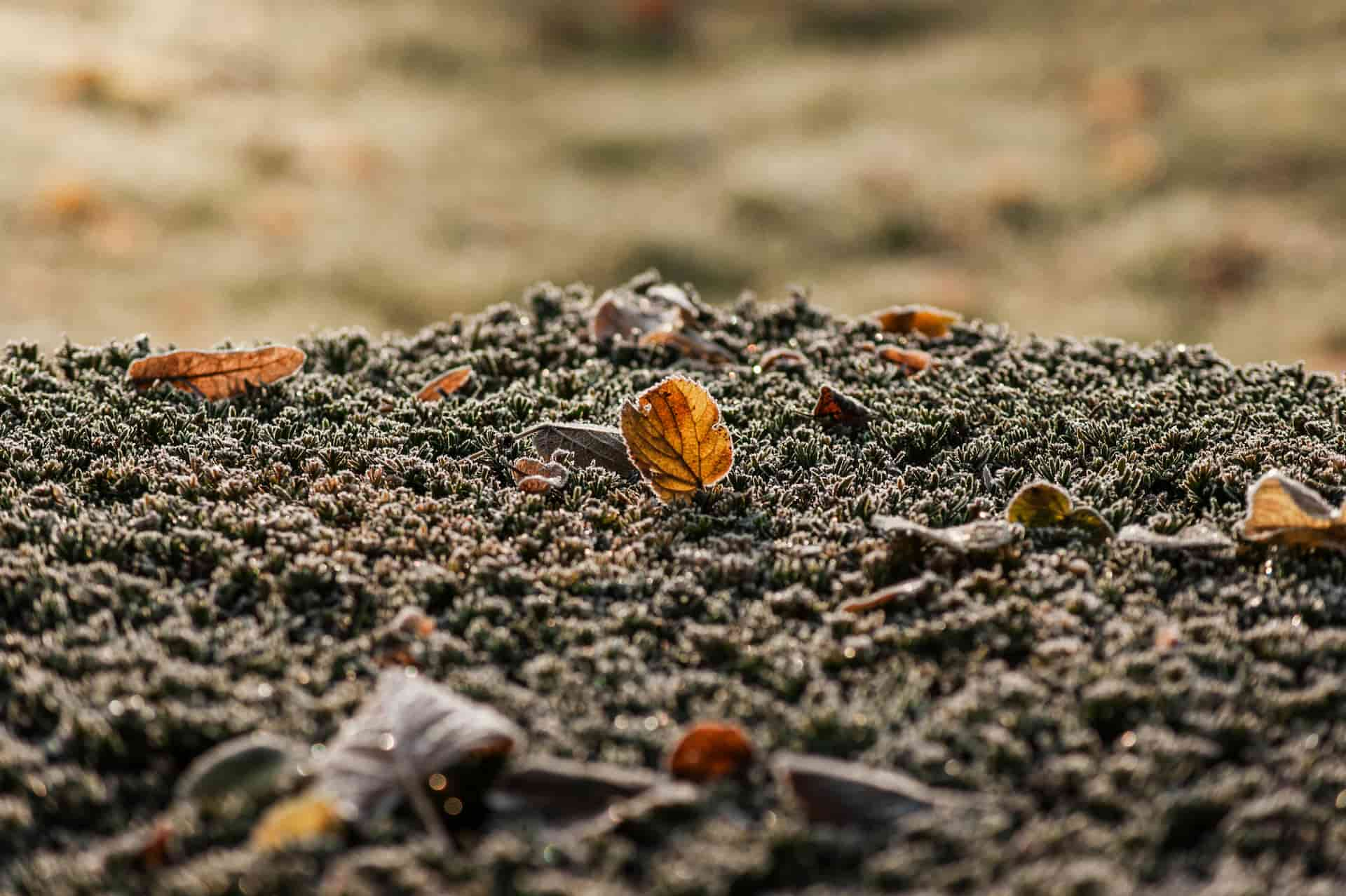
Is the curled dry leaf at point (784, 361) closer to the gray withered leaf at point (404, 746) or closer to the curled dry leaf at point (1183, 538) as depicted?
the curled dry leaf at point (1183, 538)

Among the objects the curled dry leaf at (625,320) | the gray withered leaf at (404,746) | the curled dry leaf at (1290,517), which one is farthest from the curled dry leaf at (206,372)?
the curled dry leaf at (1290,517)

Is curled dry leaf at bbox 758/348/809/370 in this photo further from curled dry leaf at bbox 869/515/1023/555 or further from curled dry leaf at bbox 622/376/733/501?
curled dry leaf at bbox 869/515/1023/555

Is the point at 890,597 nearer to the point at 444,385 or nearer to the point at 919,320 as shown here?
the point at 444,385

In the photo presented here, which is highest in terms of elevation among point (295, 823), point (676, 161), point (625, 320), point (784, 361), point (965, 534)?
point (676, 161)

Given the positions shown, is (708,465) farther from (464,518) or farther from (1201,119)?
(1201,119)

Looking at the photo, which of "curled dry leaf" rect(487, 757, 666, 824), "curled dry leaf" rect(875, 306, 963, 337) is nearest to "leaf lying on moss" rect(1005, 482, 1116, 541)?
"curled dry leaf" rect(487, 757, 666, 824)

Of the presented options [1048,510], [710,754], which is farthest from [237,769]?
[1048,510]
